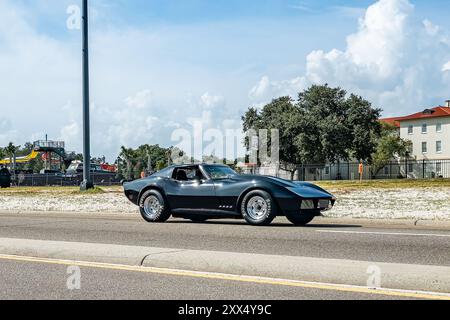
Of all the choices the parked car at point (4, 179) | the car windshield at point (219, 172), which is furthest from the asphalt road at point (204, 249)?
the parked car at point (4, 179)

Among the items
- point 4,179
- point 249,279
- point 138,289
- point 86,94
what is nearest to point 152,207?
point 249,279

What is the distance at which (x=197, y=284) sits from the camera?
6512mm

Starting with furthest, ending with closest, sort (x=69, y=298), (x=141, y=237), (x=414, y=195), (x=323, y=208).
→ (x=414, y=195)
(x=323, y=208)
(x=141, y=237)
(x=69, y=298)

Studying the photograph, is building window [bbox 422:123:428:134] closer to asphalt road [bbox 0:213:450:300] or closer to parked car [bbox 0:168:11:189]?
parked car [bbox 0:168:11:189]

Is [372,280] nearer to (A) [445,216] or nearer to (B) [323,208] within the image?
(B) [323,208]

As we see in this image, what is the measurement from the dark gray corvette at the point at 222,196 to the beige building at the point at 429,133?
8635 cm

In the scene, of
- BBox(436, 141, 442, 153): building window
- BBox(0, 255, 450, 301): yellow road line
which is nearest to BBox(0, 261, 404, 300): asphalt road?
BBox(0, 255, 450, 301): yellow road line

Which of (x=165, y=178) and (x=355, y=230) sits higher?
(x=165, y=178)

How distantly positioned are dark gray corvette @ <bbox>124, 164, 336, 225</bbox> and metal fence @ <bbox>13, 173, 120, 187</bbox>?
33.0 metres

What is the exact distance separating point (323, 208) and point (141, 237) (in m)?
4.13

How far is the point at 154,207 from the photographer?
48.5 feet

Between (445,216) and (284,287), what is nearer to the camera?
(284,287)

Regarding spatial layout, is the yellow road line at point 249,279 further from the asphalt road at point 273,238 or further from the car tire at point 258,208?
the car tire at point 258,208
